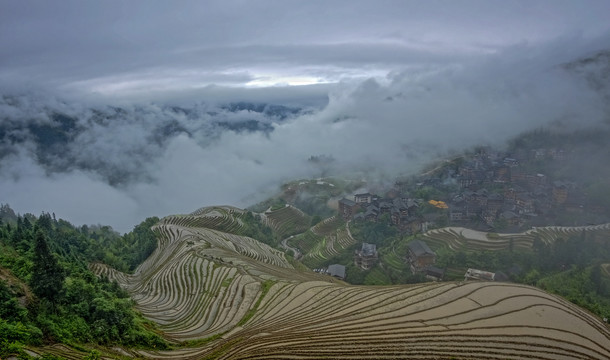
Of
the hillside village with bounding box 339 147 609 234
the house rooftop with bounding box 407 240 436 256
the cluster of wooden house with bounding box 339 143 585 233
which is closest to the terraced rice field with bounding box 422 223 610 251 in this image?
the hillside village with bounding box 339 147 609 234

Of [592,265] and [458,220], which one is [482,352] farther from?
[458,220]


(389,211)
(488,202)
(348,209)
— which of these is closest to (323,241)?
(348,209)

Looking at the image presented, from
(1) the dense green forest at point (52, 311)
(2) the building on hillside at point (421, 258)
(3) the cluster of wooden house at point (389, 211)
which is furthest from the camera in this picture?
(3) the cluster of wooden house at point (389, 211)

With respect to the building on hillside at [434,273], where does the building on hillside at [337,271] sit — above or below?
below

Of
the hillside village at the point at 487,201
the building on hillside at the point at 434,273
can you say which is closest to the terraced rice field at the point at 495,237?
the hillside village at the point at 487,201

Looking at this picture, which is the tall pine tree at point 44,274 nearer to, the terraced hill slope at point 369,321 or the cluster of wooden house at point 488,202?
the terraced hill slope at point 369,321

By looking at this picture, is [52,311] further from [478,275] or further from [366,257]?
[366,257]
